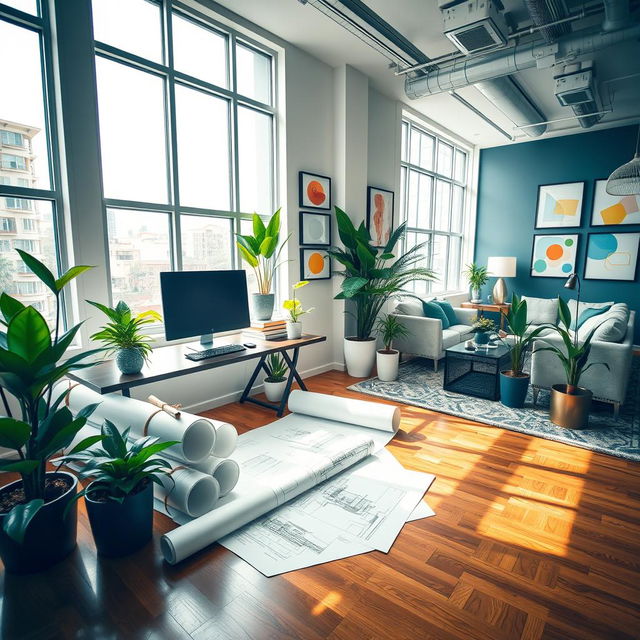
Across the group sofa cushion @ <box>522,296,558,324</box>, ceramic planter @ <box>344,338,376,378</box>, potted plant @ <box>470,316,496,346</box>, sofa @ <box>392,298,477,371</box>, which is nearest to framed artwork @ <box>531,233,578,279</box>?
sofa cushion @ <box>522,296,558,324</box>

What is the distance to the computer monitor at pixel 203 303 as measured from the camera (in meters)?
2.59

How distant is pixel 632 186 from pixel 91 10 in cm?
411

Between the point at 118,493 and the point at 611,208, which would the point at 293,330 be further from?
the point at 611,208

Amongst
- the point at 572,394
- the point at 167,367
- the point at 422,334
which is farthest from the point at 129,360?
the point at 422,334

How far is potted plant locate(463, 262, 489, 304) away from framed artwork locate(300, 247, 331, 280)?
3.34 meters

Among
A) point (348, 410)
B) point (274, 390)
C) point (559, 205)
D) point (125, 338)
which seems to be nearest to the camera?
point (125, 338)

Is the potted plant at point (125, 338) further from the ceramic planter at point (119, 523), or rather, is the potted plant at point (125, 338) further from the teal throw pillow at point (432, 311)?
the teal throw pillow at point (432, 311)

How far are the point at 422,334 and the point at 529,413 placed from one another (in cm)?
152

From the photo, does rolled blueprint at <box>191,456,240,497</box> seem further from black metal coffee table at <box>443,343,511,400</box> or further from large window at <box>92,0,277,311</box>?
black metal coffee table at <box>443,343,511,400</box>

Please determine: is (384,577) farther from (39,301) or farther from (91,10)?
(91,10)

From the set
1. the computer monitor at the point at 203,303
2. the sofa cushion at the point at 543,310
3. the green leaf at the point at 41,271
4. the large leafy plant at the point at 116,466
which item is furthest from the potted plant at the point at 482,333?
the green leaf at the point at 41,271

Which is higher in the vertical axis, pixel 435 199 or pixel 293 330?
pixel 435 199

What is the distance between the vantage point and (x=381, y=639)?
136cm

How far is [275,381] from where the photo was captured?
3.63m
